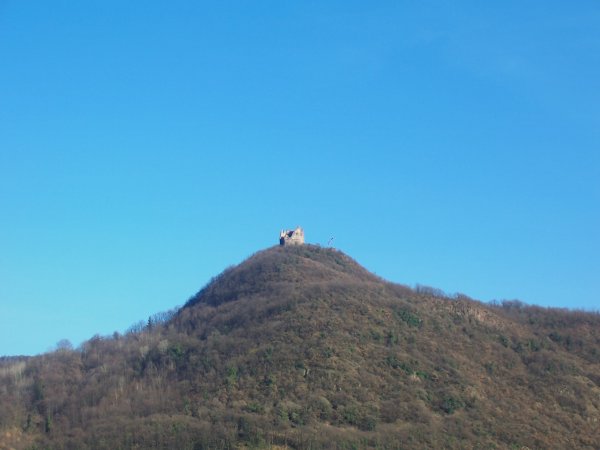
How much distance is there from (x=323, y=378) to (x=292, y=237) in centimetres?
6322

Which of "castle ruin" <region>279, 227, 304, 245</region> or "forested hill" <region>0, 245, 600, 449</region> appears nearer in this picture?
"forested hill" <region>0, 245, 600, 449</region>

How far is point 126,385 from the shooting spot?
336 feet

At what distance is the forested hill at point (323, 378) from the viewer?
3258 inches

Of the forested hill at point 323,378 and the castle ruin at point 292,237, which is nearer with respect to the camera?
the forested hill at point 323,378

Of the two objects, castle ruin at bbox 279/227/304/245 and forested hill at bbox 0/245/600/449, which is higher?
castle ruin at bbox 279/227/304/245

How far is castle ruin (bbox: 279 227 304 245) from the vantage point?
497 feet

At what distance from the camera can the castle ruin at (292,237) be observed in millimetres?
151625

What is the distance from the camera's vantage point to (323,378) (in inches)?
3561

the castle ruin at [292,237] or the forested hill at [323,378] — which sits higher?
the castle ruin at [292,237]

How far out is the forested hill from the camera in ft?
271

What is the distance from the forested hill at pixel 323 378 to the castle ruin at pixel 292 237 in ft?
68.3

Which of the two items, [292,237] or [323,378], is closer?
[323,378]

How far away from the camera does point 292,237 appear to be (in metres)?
152

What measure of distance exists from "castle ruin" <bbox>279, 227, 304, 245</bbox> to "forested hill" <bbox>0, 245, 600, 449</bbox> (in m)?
20.8
